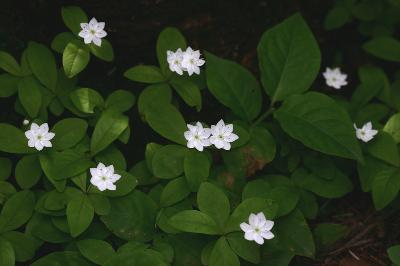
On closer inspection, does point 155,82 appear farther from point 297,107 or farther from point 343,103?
point 343,103

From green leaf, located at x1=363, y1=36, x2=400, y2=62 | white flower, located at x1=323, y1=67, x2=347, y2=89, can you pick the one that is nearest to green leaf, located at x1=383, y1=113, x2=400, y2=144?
white flower, located at x1=323, y1=67, x2=347, y2=89

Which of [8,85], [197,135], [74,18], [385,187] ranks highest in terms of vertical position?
[74,18]

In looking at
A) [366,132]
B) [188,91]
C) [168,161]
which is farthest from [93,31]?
[366,132]

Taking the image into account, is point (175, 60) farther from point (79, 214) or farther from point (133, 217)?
point (79, 214)

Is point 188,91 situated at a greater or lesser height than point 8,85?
lesser

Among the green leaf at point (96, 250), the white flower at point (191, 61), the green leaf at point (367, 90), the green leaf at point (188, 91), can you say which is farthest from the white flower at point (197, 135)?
the green leaf at point (367, 90)

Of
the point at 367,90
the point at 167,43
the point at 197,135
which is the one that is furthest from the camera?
the point at 367,90

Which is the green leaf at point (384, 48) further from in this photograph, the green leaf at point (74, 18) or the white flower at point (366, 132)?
the green leaf at point (74, 18)

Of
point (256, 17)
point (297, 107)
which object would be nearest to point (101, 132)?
point (297, 107)
